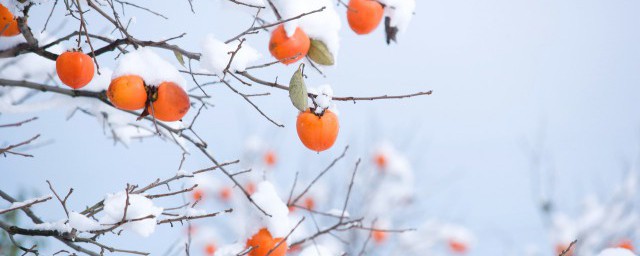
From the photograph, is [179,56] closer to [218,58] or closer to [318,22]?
[218,58]

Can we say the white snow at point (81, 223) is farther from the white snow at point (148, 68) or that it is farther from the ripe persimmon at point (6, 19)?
the ripe persimmon at point (6, 19)

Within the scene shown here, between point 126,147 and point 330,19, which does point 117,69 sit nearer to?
point 330,19

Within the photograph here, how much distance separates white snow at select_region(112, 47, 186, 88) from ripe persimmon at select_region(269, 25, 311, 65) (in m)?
0.32

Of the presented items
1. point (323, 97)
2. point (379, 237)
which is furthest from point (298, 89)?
point (379, 237)

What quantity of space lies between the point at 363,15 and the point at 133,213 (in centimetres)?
110

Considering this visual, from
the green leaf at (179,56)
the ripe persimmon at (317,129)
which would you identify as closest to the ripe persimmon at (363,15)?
the ripe persimmon at (317,129)

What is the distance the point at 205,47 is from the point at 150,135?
4.78 feet

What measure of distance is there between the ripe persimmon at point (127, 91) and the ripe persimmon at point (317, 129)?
503 mm

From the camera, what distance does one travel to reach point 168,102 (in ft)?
5.52

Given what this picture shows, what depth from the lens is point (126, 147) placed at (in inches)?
126

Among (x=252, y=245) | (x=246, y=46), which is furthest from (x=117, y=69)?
(x=252, y=245)

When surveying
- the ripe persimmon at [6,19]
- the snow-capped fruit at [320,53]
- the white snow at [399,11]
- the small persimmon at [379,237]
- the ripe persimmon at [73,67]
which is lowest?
the ripe persimmon at [73,67]

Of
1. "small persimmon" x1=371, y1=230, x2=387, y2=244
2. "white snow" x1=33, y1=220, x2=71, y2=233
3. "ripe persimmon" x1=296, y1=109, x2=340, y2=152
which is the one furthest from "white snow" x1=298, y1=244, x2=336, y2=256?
"small persimmon" x1=371, y1=230, x2=387, y2=244

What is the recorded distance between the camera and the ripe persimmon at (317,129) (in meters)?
1.78
